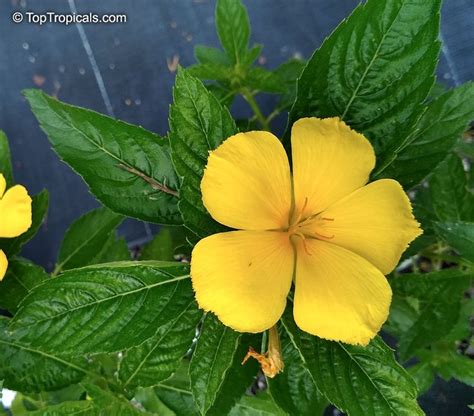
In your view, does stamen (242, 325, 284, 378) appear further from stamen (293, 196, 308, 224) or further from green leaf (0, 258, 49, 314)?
green leaf (0, 258, 49, 314)

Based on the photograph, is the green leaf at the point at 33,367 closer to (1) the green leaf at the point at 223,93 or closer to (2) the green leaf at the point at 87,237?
(2) the green leaf at the point at 87,237

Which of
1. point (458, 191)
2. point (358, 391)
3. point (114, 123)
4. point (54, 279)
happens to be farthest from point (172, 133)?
point (458, 191)

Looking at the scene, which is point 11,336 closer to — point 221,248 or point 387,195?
point 221,248

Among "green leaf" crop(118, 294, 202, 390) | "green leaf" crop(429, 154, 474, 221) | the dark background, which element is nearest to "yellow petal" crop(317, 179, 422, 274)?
"green leaf" crop(118, 294, 202, 390)

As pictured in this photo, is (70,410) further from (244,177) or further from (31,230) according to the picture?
(244,177)

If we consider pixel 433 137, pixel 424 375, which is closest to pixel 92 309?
pixel 433 137
